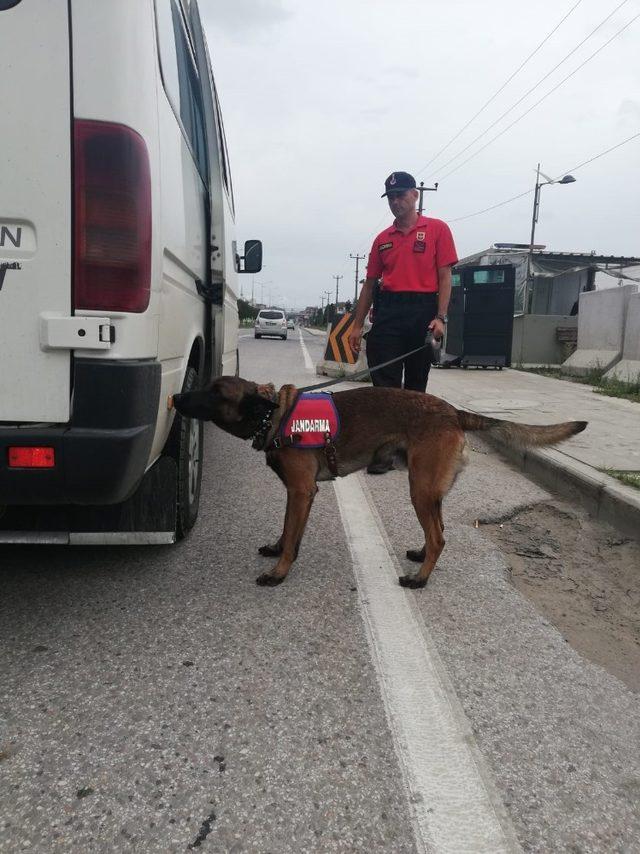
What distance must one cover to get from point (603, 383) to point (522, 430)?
8790 millimetres

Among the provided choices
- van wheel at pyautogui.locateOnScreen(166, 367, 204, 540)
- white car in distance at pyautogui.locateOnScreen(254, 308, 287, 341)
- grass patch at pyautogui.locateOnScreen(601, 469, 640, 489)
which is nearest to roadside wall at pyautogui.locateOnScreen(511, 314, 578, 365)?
grass patch at pyautogui.locateOnScreen(601, 469, 640, 489)

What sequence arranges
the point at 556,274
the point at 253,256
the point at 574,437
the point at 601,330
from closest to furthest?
the point at 574,437 → the point at 253,256 → the point at 601,330 → the point at 556,274

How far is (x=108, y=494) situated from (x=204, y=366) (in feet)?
5.74

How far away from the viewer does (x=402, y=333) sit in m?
4.68

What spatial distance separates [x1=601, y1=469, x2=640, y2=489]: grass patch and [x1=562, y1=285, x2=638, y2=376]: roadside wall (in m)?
7.76

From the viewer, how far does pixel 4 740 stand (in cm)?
182

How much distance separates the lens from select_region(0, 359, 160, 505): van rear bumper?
2.01 metres

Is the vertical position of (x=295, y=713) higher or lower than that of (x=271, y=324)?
lower

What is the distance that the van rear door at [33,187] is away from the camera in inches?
75.7

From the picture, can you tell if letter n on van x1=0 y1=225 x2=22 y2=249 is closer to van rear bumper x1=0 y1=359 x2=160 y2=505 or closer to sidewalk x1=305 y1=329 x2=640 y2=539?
van rear bumper x1=0 y1=359 x2=160 y2=505

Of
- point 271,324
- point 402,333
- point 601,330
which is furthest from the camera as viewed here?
point 271,324

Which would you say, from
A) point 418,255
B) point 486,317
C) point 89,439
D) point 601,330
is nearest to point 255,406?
point 89,439

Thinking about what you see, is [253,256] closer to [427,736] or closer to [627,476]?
[627,476]

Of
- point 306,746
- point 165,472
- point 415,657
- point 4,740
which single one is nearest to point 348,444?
point 165,472
